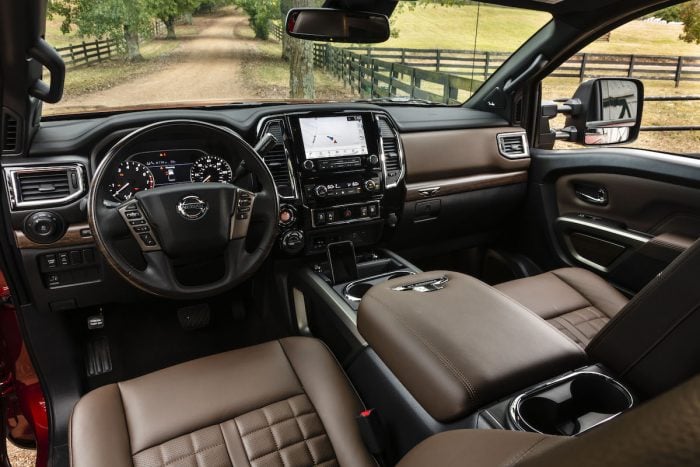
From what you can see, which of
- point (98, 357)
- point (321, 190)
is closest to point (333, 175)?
point (321, 190)

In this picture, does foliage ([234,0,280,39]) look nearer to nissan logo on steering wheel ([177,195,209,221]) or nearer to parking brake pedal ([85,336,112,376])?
nissan logo on steering wheel ([177,195,209,221])

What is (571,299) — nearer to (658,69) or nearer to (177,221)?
(177,221)

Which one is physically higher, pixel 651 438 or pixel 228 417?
pixel 651 438

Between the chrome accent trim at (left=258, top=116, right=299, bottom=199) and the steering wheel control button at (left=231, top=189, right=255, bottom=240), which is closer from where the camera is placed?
the steering wheel control button at (left=231, top=189, right=255, bottom=240)

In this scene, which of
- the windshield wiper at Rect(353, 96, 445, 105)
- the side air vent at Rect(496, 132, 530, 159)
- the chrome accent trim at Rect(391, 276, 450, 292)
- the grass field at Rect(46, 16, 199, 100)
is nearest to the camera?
the chrome accent trim at Rect(391, 276, 450, 292)

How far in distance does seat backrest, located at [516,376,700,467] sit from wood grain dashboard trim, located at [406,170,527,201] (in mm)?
2219

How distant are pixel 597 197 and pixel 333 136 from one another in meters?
1.37

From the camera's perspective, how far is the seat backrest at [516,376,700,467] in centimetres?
27

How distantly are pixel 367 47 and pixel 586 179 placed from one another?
4.22 feet

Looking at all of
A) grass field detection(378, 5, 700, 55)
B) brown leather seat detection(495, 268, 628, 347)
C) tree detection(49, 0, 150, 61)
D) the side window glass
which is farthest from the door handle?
tree detection(49, 0, 150, 61)

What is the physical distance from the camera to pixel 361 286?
212 cm

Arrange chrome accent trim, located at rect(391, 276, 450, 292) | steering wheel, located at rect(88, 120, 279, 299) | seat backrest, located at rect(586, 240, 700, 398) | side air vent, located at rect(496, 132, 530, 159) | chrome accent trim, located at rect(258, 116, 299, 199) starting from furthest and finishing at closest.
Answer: side air vent, located at rect(496, 132, 530, 159) < chrome accent trim, located at rect(258, 116, 299, 199) < steering wheel, located at rect(88, 120, 279, 299) < chrome accent trim, located at rect(391, 276, 450, 292) < seat backrest, located at rect(586, 240, 700, 398)

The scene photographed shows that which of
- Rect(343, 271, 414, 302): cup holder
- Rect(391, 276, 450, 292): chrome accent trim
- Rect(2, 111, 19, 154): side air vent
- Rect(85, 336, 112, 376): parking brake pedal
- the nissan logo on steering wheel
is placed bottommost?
Rect(85, 336, 112, 376): parking brake pedal

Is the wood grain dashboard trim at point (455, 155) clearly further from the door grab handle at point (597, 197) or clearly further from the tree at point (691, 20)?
the tree at point (691, 20)
